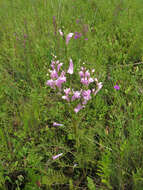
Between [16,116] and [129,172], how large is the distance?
41.6 inches

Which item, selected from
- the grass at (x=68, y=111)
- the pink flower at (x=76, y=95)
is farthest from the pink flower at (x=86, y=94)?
the grass at (x=68, y=111)

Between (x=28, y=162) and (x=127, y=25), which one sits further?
(x=127, y=25)

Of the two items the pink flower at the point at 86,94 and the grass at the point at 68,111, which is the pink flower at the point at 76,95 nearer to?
the pink flower at the point at 86,94

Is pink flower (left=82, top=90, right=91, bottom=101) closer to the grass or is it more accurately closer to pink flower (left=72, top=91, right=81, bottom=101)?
pink flower (left=72, top=91, right=81, bottom=101)

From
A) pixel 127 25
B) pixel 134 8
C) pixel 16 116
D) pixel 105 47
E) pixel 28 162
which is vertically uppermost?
pixel 134 8

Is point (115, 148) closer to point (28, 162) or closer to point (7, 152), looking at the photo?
point (28, 162)

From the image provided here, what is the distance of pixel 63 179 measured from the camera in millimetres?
1261

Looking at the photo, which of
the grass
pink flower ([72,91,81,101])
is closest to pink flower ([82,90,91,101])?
pink flower ([72,91,81,101])

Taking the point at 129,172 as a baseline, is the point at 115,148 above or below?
above

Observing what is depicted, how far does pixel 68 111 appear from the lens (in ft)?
5.93

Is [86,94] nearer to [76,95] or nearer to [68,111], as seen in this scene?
[76,95]

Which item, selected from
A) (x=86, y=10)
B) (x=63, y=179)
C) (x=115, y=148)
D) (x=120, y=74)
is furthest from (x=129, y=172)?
(x=86, y=10)

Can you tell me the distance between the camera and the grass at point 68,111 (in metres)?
1.27

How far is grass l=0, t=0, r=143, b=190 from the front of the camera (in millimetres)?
1266
